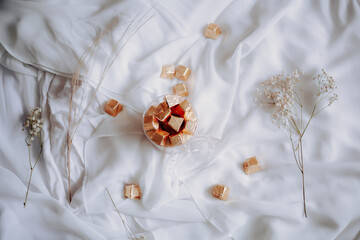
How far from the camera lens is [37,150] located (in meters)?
1.51

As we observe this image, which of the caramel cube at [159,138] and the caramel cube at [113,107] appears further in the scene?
the caramel cube at [113,107]

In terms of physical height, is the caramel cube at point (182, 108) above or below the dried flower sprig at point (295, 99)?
below

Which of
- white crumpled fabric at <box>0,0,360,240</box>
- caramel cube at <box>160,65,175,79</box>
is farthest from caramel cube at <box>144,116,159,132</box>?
caramel cube at <box>160,65,175,79</box>

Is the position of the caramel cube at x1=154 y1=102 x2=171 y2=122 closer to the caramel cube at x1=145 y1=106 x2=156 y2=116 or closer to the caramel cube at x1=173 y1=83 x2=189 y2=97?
the caramel cube at x1=145 y1=106 x2=156 y2=116

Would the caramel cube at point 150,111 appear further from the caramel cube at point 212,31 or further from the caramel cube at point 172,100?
the caramel cube at point 212,31

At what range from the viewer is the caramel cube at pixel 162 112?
4.48ft

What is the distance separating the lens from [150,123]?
1363 millimetres

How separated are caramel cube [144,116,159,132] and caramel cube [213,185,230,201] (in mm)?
358

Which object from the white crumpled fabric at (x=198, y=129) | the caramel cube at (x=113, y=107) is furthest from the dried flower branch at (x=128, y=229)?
the caramel cube at (x=113, y=107)

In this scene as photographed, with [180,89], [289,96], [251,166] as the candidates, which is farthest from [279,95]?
[180,89]

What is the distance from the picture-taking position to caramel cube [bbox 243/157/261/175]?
142 centimetres

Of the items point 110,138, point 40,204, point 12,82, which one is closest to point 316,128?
point 110,138

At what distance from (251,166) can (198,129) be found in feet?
0.90

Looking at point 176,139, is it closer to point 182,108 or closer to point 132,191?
point 182,108
